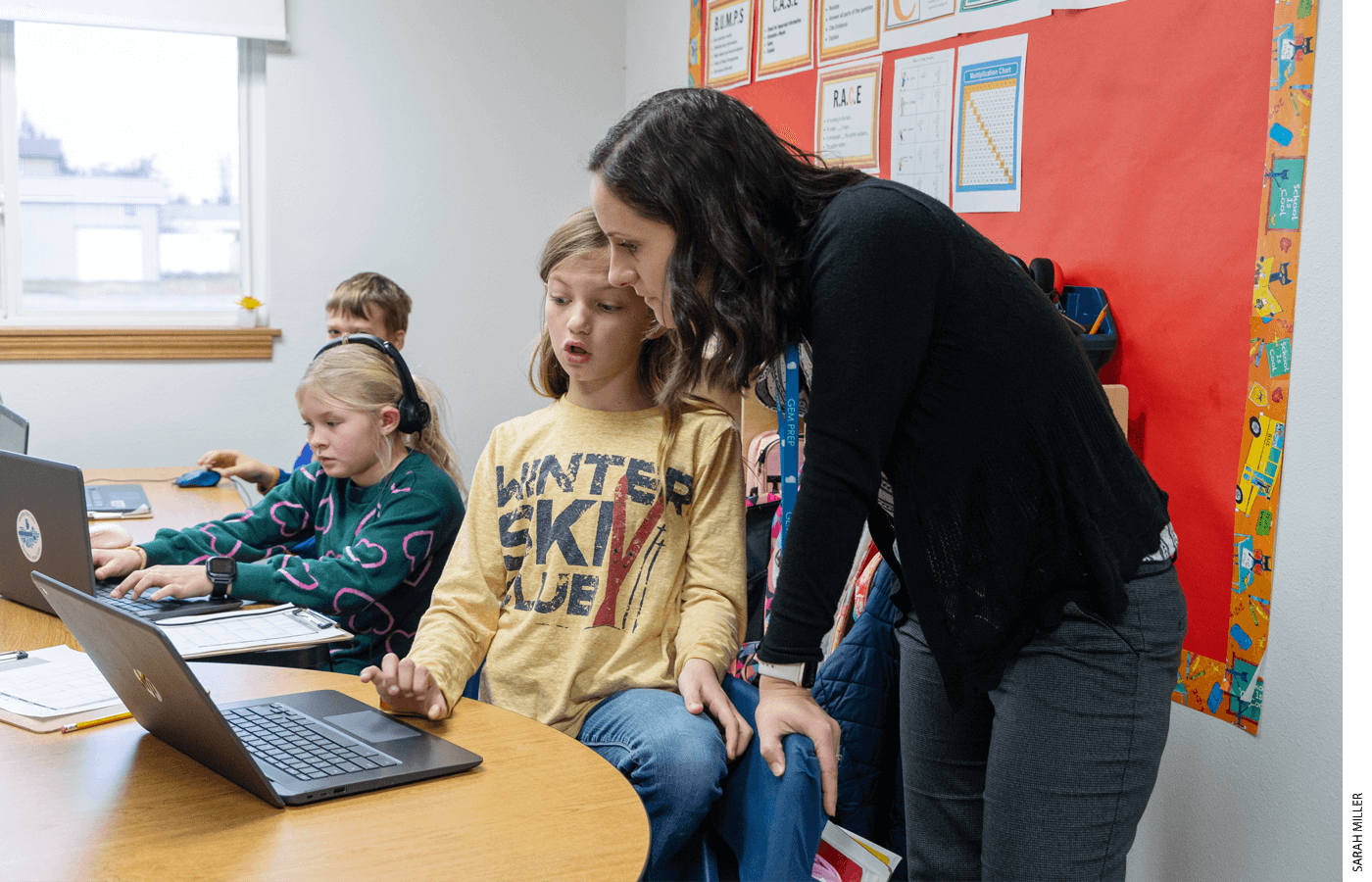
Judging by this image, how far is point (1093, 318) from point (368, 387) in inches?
50.0

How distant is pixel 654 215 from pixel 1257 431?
1065mm

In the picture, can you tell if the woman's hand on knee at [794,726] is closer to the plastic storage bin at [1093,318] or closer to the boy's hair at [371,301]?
the plastic storage bin at [1093,318]

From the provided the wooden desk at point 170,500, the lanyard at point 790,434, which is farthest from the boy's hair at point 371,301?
the lanyard at point 790,434

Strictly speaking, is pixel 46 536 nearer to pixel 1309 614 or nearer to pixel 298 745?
pixel 298 745

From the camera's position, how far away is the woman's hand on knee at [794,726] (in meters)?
0.98

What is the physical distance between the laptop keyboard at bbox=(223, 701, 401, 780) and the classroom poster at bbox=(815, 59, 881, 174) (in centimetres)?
176

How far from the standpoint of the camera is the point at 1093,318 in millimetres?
1814

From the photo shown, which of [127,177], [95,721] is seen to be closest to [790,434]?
[95,721]

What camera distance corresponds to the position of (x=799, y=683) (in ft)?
3.18

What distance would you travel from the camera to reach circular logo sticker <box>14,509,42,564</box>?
150cm

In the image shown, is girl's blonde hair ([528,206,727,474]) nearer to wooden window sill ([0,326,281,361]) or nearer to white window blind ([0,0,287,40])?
wooden window sill ([0,326,281,361])

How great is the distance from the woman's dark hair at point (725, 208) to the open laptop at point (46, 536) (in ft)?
3.06

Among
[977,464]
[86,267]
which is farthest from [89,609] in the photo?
[86,267]
